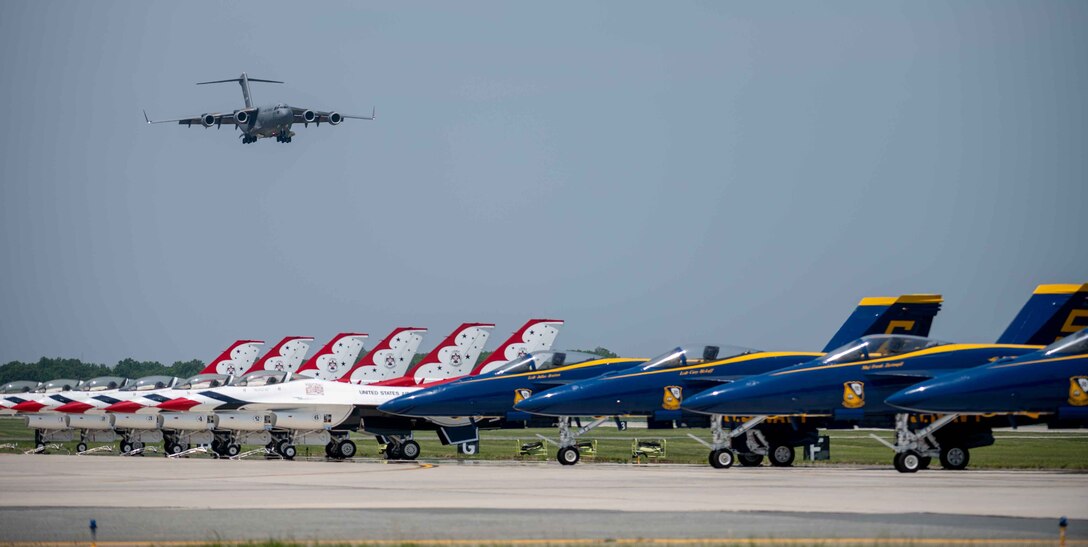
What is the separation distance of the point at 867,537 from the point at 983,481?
9.47m

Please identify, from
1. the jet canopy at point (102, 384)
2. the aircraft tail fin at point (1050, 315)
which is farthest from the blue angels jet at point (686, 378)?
the jet canopy at point (102, 384)

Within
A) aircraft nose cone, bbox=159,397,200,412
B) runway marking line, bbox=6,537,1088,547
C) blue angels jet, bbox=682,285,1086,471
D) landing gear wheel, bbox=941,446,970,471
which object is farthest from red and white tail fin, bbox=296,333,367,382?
runway marking line, bbox=6,537,1088,547

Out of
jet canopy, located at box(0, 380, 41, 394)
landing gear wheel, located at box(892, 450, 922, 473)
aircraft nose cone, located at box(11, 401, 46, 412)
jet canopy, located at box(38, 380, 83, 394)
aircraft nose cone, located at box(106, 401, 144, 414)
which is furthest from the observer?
jet canopy, located at box(0, 380, 41, 394)

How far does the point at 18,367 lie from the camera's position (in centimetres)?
12606

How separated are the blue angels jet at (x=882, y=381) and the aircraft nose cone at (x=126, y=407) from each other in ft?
65.0

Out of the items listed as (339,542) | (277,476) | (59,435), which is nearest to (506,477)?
(277,476)

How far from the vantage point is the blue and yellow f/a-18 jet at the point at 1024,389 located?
23.4 metres

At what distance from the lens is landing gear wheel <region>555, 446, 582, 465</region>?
31.0 metres

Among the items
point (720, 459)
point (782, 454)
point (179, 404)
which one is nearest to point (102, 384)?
point (179, 404)

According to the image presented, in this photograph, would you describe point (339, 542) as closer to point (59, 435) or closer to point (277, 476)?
point (277, 476)

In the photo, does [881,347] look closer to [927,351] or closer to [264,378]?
[927,351]

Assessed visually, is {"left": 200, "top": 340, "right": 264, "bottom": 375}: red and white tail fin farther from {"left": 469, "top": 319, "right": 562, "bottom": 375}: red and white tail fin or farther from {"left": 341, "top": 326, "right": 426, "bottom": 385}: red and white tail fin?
{"left": 469, "top": 319, "right": 562, "bottom": 375}: red and white tail fin

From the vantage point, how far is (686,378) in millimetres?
29734

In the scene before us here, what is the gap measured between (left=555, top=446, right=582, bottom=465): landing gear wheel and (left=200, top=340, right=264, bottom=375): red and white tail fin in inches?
1073
